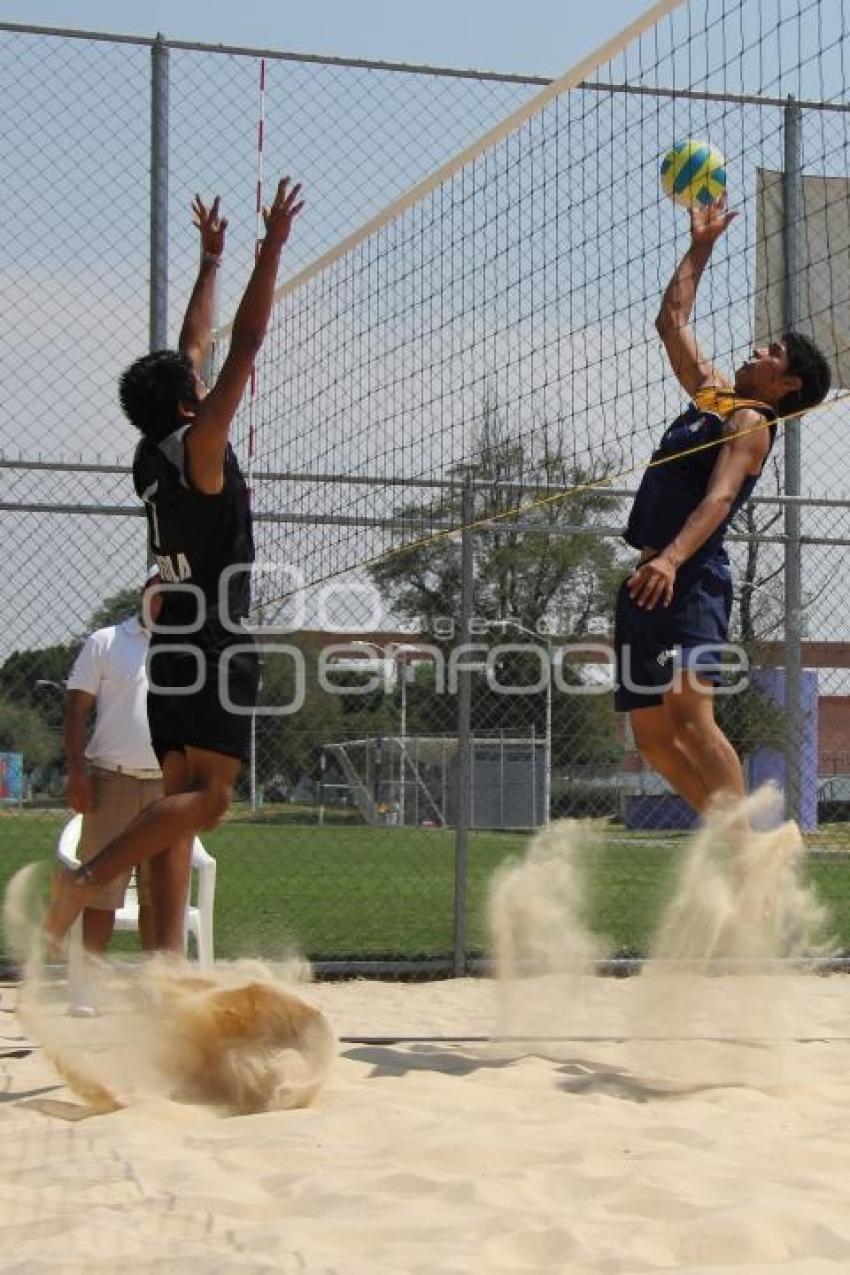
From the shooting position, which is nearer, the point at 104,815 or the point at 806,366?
the point at 806,366

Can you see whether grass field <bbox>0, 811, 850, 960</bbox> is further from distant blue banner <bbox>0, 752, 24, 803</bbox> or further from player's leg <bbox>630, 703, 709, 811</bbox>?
player's leg <bbox>630, 703, 709, 811</bbox>

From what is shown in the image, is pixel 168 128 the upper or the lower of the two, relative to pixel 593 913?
upper

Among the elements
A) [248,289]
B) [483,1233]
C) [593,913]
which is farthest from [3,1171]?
[593,913]

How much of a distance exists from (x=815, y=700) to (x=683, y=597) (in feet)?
23.6

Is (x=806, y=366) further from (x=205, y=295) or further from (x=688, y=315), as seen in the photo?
(x=205, y=295)

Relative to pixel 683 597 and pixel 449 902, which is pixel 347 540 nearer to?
pixel 683 597

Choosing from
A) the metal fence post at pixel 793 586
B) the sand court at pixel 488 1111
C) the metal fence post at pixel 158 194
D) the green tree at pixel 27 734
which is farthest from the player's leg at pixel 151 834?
the metal fence post at pixel 793 586

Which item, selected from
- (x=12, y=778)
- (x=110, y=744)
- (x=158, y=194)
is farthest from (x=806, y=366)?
(x=12, y=778)

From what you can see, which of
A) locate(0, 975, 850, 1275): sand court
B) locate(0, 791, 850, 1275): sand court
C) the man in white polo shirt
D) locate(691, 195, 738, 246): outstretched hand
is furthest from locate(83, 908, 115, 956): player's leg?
locate(691, 195, 738, 246): outstretched hand

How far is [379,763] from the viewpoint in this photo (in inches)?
562

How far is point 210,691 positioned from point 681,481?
1.67 m

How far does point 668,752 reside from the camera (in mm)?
5410

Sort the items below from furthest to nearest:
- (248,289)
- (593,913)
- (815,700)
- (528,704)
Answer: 1. (528,704)
2. (815,700)
3. (593,913)
4. (248,289)

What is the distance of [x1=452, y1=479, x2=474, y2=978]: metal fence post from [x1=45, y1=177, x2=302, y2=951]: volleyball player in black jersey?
118 inches
